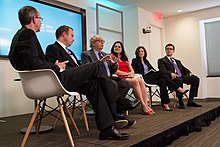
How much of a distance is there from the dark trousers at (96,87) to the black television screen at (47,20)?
2.27 m

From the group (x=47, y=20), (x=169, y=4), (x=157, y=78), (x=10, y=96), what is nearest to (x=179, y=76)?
(x=157, y=78)

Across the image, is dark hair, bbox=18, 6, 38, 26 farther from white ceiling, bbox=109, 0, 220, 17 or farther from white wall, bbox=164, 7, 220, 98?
white wall, bbox=164, 7, 220, 98

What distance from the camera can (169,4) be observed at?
5652 millimetres

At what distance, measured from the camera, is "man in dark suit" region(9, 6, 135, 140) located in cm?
167

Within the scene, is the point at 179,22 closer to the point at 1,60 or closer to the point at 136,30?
the point at 136,30

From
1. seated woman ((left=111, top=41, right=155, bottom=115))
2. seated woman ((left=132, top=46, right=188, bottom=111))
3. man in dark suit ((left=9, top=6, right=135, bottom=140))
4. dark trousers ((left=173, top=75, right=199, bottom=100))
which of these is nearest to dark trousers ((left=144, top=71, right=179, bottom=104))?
seated woman ((left=132, top=46, right=188, bottom=111))

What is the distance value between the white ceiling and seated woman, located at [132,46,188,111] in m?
2.07

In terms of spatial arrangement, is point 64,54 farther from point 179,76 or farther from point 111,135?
point 179,76

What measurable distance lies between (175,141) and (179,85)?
1.42m

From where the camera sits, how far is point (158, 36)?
6727 millimetres

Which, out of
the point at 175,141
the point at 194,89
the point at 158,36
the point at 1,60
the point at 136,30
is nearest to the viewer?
the point at 175,141

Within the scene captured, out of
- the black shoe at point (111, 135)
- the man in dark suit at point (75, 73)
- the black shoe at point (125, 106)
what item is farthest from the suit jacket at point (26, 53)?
the black shoe at point (125, 106)

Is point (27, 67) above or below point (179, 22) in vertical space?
below

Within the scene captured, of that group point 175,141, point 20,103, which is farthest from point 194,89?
point 20,103
